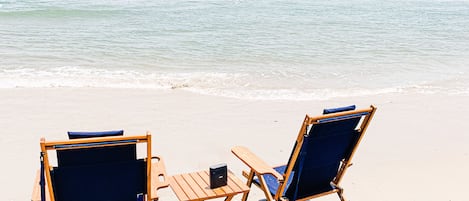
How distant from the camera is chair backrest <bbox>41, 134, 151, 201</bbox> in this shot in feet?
8.98

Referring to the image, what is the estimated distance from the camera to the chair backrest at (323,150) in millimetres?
3344

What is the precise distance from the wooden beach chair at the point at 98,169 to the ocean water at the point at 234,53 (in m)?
5.72

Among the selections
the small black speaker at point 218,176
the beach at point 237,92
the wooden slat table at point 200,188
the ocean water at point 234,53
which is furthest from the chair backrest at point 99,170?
the ocean water at point 234,53

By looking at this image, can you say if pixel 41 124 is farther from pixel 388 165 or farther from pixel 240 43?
pixel 240 43

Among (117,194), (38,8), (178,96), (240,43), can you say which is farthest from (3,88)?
(38,8)

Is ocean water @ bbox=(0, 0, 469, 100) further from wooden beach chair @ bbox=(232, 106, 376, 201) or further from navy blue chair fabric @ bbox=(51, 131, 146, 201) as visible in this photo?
navy blue chair fabric @ bbox=(51, 131, 146, 201)

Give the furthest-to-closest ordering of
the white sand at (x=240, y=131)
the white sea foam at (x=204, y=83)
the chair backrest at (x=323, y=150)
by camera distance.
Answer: the white sea foam at (x=204, y=83), the white sand at (x=240, y=131), the chair backrest at (x=323, y=150)

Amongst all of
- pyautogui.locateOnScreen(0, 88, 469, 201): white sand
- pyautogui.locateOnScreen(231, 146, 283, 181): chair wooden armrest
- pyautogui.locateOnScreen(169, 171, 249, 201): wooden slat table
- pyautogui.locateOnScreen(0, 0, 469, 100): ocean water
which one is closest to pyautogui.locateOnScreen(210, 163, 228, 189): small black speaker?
pyautogui.locateOnScreen(169, 171, 249, 201): wooden slat table

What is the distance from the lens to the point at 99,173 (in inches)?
116

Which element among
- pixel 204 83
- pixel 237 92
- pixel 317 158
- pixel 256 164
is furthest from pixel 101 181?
pixel 204 83

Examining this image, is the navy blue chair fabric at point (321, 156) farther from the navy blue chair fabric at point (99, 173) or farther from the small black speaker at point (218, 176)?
the navy blue chair fabric at point (99, 173)

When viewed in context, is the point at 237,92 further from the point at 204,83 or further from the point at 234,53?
the point at 234,53

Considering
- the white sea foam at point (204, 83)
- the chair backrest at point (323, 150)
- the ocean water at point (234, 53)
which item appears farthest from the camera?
the ocean water at point (234, 53)

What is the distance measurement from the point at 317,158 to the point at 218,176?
0.74 m
